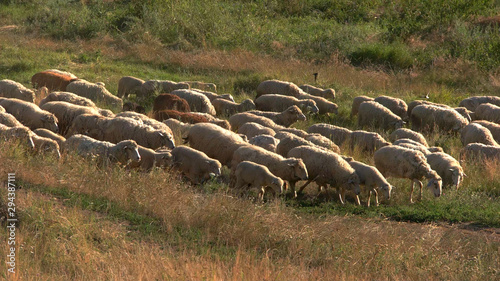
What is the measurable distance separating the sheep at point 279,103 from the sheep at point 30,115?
241 inches

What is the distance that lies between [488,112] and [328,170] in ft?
25.9

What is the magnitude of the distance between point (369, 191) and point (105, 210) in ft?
14.1

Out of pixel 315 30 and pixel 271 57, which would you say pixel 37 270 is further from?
pixel 315 30

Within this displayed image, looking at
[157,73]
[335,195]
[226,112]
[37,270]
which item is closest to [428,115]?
[226,112]

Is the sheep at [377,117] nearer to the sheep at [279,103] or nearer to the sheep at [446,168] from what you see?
the sheep at [279,103]

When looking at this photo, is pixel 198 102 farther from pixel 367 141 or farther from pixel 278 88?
pixel 367 141

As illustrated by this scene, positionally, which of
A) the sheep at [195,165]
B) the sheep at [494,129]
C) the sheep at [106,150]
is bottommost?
the sheep at [494,129]

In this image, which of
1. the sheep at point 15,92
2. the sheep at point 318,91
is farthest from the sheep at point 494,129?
the sheep at point 15,92

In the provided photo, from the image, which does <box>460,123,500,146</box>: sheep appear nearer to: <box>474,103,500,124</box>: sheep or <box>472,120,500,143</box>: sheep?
<box>472,120,500,143</box>: sheep

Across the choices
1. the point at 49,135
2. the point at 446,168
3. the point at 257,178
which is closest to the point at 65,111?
the point at 49,135

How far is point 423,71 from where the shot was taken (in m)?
22.3

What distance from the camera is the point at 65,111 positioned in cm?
1310

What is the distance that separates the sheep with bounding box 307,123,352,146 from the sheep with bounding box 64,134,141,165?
192 inches

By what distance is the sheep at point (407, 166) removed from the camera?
10.3 meters
